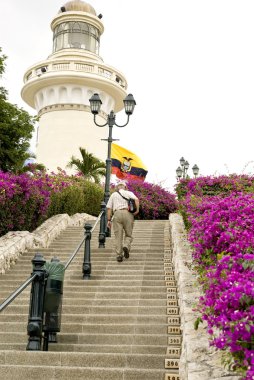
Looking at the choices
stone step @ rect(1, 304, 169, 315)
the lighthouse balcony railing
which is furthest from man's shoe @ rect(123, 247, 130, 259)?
the lighthouse balcony railing

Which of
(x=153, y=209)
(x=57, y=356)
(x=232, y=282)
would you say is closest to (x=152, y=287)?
(x=57, y=356)

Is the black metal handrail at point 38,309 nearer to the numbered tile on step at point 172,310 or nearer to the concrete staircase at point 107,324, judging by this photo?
the concrete staircase at point 107,324

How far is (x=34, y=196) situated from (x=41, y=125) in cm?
1774

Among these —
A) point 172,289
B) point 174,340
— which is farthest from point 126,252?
point 174,340

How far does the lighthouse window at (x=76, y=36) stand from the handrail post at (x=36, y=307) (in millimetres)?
27640

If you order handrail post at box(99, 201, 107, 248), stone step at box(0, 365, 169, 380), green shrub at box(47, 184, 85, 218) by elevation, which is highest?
green shrub at box(47, 184, 85, 218)

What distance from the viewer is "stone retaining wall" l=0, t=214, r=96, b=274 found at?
11548 millimetres

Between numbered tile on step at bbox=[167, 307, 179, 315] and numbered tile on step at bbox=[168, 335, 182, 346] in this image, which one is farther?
numbered tile on step at bbox=[167, 307, 179, 315]

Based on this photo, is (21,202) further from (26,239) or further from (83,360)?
(83,360)

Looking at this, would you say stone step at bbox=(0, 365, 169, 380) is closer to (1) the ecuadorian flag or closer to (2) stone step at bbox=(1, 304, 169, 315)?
(2) stone step at bbox=(1, 304, 169, 315)

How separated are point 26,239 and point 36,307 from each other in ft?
21.5

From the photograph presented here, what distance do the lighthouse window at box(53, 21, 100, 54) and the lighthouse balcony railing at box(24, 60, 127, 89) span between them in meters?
2.18

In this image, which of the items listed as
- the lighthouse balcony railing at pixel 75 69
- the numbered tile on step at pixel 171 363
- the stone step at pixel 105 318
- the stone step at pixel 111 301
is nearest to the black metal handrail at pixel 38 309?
the stone step at pixel 105 318

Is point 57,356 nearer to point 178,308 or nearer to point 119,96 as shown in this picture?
point 178,308
